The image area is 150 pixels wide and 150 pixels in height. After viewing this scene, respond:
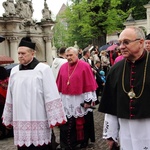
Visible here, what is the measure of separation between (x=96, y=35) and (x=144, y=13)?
1397cm

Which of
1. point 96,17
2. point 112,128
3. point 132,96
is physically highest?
point 96,17

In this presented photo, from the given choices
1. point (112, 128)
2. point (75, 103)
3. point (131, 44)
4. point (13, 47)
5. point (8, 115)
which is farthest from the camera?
point (13, 47)

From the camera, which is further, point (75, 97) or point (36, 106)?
point (75, 97)

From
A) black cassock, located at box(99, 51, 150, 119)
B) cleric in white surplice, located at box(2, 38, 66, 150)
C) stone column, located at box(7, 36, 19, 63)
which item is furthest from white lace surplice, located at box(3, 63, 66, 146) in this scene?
stone column, located at box(7, 36, 19, 63)

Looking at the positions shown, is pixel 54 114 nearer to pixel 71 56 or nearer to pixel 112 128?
pixel 112 128

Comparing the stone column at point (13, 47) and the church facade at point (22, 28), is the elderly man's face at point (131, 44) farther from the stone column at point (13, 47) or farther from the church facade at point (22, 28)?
the stone column at point (13, 47)

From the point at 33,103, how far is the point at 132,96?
1699 millimetres

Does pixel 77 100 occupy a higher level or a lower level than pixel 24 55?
lower

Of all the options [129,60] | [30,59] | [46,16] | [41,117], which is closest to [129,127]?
[129,60]

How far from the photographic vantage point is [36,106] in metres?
4.84

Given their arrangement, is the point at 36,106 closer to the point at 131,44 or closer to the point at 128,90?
the point at 128,90

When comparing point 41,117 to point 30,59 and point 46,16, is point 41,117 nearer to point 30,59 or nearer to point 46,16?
point 30,59

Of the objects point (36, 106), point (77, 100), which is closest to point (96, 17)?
point (77, 100)

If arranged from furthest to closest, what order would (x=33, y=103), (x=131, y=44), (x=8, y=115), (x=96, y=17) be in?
1. (x=96, y=17)
2. (x=8, y=115)
3. (x=33, y=103)
4. (x=131, y=44)
